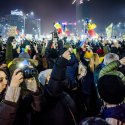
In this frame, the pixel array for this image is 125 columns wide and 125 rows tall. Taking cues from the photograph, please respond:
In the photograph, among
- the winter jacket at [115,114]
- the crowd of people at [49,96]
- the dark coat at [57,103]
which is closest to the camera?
the winter jacket at [115,114]

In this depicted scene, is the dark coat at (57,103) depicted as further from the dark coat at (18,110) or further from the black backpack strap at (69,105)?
the dark coat at (18,110)

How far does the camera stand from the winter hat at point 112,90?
10.2 feet

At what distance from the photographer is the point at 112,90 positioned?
3117 mm

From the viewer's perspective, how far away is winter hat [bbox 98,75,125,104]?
3.09m

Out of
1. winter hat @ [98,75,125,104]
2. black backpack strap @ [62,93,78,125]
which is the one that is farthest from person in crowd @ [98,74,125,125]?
black backpack strap @ [62,93,78,125]

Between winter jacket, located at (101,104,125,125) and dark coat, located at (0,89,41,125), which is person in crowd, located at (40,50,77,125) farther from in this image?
winter jacket, located at (101,104,125,125)

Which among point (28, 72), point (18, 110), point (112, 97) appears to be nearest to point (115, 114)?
point (112, 97)

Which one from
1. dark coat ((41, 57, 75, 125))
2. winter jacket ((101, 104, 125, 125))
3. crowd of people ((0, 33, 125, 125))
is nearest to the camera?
winter jacket ((101, 104, 125, 125))

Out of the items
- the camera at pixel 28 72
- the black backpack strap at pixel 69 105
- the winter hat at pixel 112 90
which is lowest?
the black backpack strap at pixel 69 105

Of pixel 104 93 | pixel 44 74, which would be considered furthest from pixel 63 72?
pixel 104 93

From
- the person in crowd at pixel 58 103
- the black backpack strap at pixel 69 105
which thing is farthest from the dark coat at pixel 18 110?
the black backpack strap at pixel 69 105

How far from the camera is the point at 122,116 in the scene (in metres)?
2.88

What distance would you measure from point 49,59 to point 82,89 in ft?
6.79

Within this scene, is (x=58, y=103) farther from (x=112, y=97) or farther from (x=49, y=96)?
(x=112, y=97)
